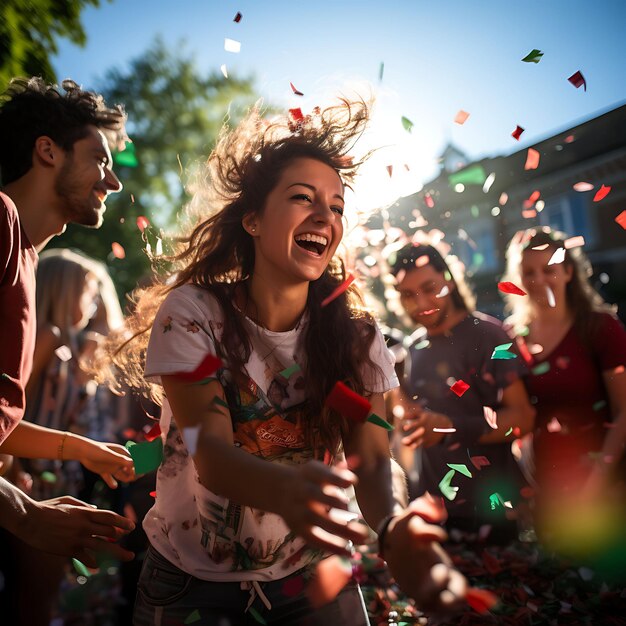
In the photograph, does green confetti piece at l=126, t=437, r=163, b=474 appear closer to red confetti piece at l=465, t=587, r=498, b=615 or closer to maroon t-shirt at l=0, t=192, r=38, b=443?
maroon t-shirt at l=0, t=192, r=38, b=443

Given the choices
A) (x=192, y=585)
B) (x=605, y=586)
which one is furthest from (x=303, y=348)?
(x=605, y=586)

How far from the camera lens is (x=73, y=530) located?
5.96ft

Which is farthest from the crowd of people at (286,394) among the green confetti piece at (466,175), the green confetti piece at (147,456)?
the green confetti piece at (466,175)

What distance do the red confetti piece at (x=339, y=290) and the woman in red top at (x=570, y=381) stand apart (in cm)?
180

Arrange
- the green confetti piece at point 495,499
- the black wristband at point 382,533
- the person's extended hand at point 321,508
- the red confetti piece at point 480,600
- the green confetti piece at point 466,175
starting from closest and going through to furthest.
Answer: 1. the person's extended hand at point 321,508
2. the red confetti piece at point 480,600
3. the black wristband at point 382,533
4. the green confetti piece at point 495,499
5. the green confetti piece at point 466,175

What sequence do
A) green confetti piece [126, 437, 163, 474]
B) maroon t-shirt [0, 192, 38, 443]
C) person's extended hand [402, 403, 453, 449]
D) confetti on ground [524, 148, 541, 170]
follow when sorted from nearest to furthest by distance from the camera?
1. maroon t-shirt [0, 192, 38, 443]
2. green confetti piece [126, 437, 163, 474]
3. person's extended hand [402, 403, 453, 449]
4. confetti on ground [524, 148, 541, 170]

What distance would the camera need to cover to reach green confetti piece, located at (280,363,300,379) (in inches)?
→ 83.0

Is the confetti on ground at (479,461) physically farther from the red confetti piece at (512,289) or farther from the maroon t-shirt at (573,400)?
the red confetti piece at (512,289)

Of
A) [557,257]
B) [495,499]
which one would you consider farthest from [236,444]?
[557,257]

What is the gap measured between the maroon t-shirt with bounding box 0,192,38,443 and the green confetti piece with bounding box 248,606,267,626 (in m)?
0.98

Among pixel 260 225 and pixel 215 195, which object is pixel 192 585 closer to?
pixel 260 225

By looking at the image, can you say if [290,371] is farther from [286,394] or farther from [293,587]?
[293,587]

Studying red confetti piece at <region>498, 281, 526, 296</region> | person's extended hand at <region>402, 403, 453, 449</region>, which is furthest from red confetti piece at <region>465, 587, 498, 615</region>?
red confetti piece at <region>498, 281, 526, 296</region>

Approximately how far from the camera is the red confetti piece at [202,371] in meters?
1.81
